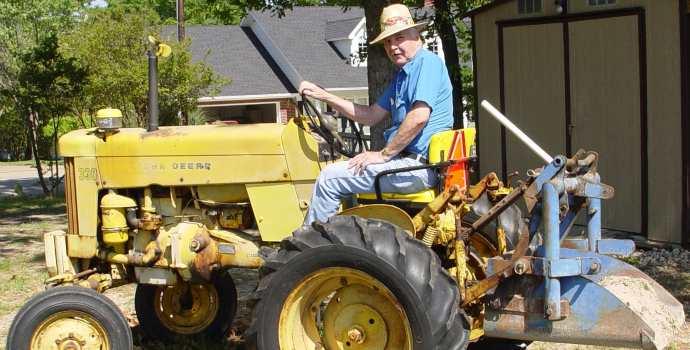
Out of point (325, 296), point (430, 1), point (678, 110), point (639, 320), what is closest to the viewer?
point (639, 320)

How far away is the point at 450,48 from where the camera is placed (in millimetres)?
16328

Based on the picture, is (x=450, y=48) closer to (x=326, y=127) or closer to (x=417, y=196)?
(x=326, y=127)

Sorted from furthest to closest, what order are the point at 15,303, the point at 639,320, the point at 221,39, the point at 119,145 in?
the point at 221,39 < the point at 15,303 < the point at 119,145 < the point at 639,320

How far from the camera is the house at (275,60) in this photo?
3491 centimetres

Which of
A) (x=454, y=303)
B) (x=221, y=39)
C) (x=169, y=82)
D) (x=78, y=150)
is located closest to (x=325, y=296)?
(x=454, y=303)

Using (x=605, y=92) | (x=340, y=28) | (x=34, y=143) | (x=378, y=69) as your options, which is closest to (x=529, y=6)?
(x=605, y=92)

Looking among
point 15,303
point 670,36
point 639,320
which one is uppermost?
point 670,36

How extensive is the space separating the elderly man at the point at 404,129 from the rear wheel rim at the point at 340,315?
0.48 metres

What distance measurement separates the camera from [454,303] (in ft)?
15.1

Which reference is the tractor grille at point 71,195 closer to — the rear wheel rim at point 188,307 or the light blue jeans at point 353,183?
the rear wheel rim at point 188,307

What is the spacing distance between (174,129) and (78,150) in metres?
0.62

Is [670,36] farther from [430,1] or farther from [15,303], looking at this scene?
[15,303]

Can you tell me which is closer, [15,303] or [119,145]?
[119,145]

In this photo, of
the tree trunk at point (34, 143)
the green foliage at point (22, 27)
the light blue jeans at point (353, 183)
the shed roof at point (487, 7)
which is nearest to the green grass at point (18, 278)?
the light blue jeans at point (353, 183)
